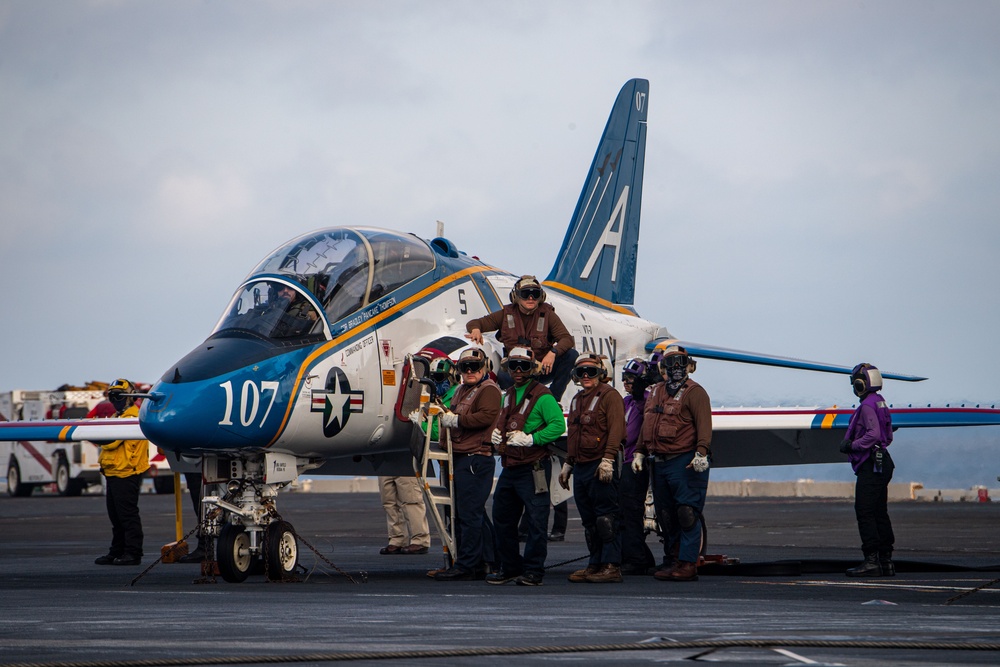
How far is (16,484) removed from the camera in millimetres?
41188

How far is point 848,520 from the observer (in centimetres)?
2450

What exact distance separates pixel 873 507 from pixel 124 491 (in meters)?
8.23

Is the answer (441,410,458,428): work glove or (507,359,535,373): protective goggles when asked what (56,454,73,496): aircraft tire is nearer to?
(441,410,458,428): work glove

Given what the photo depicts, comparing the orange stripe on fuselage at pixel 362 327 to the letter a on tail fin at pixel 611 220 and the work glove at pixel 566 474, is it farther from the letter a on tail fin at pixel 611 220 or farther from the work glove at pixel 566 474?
the letter a on tail fin at pixel 611 220

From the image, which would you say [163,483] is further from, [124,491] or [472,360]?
[472,360]

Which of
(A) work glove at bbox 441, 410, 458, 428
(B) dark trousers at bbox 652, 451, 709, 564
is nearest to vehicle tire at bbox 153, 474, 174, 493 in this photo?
(A) work glove at bbox 441, 410, 458, 428

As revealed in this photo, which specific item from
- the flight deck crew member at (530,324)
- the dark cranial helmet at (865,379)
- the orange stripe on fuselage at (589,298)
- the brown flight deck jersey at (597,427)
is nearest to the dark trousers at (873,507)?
the dark cranial helmet at (865,379)

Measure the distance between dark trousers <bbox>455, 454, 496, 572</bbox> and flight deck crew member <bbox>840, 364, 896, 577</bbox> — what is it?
3.40 meters

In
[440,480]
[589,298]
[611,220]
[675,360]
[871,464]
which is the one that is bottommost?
[440,480]

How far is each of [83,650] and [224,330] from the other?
619cm

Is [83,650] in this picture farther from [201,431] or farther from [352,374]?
[352,374]

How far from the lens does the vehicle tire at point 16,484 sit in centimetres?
4069

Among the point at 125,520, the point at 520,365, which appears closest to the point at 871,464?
the point at 520,365

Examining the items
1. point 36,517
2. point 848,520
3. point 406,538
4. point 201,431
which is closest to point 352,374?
point 201,431
